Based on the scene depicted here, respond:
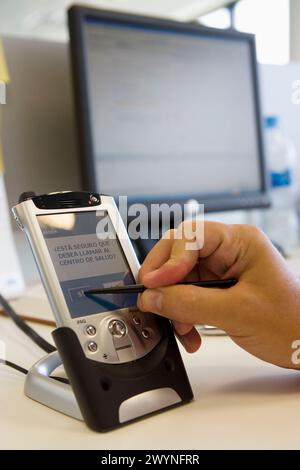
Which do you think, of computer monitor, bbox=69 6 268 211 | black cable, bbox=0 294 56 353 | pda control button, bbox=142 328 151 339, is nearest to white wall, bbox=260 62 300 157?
computer monitor, bbox=69 6 268 211

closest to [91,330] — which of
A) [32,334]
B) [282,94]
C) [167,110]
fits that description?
[32,334]

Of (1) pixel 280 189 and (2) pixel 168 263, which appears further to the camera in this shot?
(1) pixel 280 189

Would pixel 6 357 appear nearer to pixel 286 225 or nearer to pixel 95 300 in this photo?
pixel 95 300

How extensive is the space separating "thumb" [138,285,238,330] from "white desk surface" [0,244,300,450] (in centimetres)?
6

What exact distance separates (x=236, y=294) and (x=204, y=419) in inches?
3.8

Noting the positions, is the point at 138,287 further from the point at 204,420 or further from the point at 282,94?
the point at 282,94

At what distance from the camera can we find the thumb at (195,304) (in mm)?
374

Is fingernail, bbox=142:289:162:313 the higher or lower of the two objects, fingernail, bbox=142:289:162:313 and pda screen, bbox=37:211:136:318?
the lower

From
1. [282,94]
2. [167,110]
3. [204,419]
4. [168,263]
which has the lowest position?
[204,419]

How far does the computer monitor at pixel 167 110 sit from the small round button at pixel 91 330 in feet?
1.48

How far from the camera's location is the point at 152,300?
384 mm

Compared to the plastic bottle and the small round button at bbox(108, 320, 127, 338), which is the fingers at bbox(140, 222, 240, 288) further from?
the plastic bottle

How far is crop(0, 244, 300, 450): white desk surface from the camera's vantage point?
31 cm
